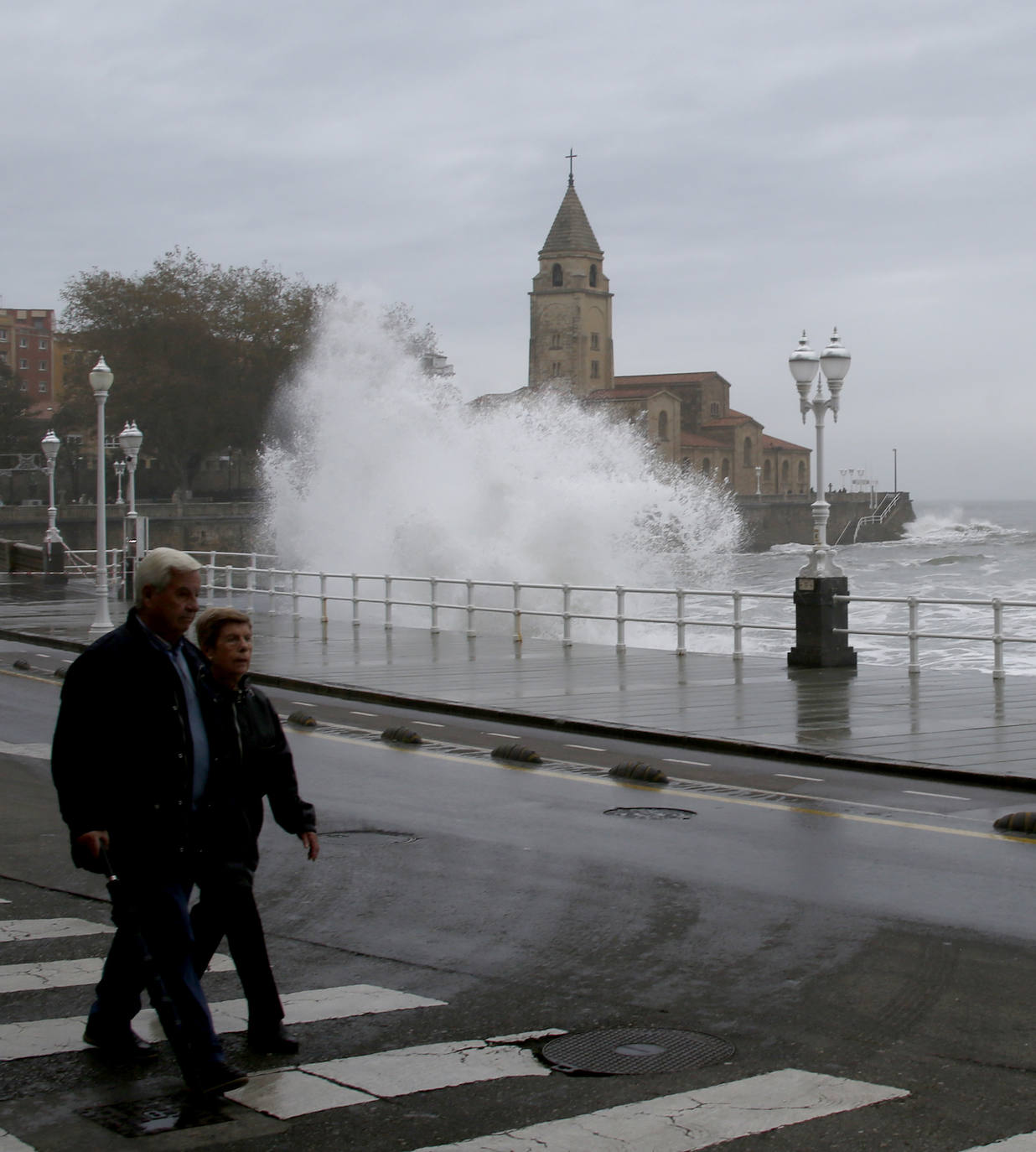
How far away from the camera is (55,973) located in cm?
589

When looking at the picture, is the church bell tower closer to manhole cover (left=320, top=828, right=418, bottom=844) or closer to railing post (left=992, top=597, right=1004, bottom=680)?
railing post (left=992, top=597, right=1004, bottom=680)

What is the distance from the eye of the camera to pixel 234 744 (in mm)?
4809

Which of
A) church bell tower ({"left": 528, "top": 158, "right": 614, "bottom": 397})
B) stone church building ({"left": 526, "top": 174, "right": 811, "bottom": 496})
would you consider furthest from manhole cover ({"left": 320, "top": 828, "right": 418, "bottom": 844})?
church bell tower ({"left": 528, "top": 158, "right": 614, "bottom": 397})

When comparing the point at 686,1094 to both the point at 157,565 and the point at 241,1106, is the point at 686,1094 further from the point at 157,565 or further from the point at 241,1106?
the point at 157,565

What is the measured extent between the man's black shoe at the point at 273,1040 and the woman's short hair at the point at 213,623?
1.19 metres

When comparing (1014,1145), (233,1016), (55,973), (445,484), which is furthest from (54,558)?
(1014,1145)

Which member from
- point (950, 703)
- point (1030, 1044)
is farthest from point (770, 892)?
point (950, 703)

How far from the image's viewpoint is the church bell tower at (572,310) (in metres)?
145

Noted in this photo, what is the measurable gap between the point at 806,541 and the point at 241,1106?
440 feet

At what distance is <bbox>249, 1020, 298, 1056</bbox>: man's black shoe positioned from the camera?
15.9 feet

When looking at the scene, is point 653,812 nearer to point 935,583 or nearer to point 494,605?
point 494,605

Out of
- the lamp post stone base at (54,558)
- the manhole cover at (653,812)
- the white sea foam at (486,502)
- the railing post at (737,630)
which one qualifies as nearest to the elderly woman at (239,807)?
the manhole cover at (653,812)

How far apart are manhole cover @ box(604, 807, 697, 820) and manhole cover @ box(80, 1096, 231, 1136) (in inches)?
207

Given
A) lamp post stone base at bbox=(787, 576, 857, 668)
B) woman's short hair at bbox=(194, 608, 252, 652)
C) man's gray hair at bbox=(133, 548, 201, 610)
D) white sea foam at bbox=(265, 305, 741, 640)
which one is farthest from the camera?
white sea foam at bbox=(265, 305, 741, 640)
